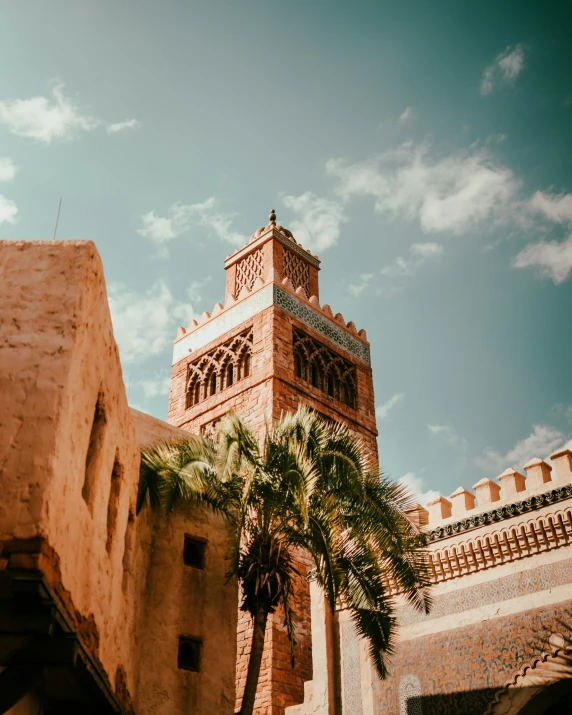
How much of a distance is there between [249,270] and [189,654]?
12.6 m

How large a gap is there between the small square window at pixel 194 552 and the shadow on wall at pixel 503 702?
341cm

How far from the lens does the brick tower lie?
61.1 ft

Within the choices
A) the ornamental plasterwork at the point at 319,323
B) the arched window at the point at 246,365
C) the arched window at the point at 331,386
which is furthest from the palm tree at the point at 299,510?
the arched window at the point at 331,386

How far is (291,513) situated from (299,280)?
1224 centimetres

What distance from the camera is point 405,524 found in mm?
→ 9836

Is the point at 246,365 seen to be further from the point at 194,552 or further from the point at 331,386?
the point at 194,552

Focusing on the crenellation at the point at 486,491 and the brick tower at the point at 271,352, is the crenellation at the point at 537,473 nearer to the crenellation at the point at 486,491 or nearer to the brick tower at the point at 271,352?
the crenellation at the point at 486,491

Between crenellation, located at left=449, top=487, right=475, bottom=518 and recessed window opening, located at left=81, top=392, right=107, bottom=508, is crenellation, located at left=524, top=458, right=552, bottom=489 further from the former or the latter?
recessed window opening, located at left=81, top=392, right=107, bottom=508

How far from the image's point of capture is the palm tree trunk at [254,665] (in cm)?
909

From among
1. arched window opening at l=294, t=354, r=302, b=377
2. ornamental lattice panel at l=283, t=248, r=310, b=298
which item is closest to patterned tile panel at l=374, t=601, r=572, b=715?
arched window opening at l=294, t=354, r=302, b=377

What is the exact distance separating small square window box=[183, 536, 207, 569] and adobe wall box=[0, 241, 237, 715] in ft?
2.47

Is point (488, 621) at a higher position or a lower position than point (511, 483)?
lower

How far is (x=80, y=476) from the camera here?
659cm

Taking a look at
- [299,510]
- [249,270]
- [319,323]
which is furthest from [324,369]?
[299,510]
